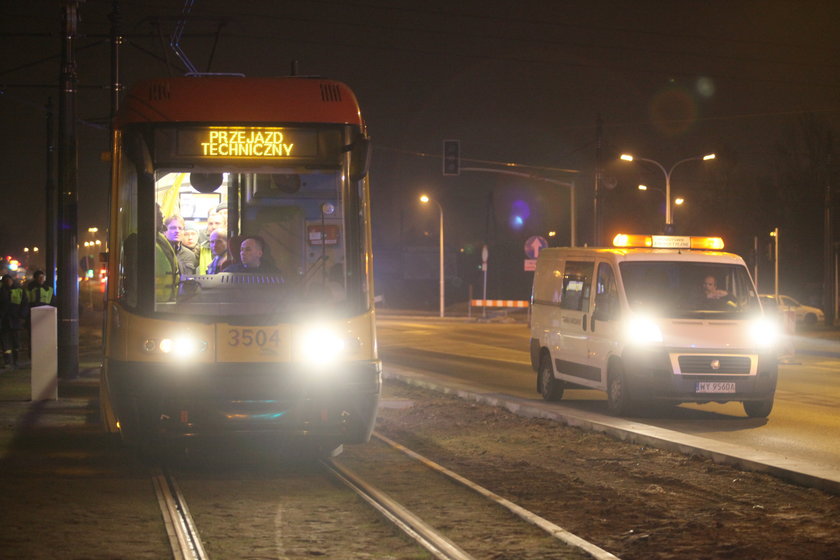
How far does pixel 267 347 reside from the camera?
998 cm

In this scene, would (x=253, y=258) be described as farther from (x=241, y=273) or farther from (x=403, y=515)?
(x=403, y=515)

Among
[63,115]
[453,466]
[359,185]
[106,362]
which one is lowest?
[453,466]

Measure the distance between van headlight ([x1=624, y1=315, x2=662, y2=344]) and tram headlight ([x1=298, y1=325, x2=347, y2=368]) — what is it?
573 centimetres

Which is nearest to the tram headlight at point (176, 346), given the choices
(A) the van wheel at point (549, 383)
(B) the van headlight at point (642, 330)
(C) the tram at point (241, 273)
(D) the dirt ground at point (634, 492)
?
(C) the tram at point (241, 273)

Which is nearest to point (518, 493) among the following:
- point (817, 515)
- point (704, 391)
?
point (817, 515)

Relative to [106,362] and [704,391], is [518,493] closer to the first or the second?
[106,362]

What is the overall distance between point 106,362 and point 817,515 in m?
6.06

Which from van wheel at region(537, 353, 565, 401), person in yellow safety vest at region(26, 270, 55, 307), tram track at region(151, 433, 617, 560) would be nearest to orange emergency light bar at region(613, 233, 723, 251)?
van wheel at region(537, 353, 565, 401)

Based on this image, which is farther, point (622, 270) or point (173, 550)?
point (622, 270)

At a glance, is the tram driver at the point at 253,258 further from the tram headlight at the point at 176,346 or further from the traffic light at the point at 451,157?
the traffic light at the point at 451,157

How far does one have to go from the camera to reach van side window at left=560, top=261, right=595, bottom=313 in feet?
52.6

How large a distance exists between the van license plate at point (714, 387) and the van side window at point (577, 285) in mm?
2058

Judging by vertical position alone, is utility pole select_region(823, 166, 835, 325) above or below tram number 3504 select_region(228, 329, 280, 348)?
above

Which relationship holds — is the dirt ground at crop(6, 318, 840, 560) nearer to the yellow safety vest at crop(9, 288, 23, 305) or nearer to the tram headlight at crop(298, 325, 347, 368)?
the tram headlight at crop(298, 325, 347, 368)
